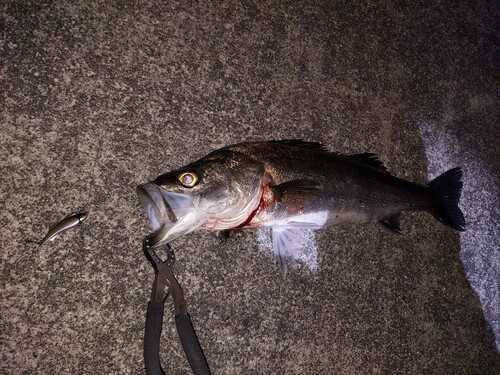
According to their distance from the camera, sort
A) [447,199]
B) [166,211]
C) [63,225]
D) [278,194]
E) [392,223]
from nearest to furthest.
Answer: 1. [166,211]
2. [63,225]
3. [278,194]
4. [392,223]
5. [447,199]

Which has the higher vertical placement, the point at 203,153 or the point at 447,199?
the point at 203,153

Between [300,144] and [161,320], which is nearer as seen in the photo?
[161,320]

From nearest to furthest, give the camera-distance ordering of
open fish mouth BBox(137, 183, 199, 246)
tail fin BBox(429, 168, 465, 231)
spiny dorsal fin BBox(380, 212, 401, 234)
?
open fish mouth BBox(137, 183, 199, 246)
spiny dorsal fin BBox(380, 212, 401, 234)
tail fin BBox(429, 168, 465, 231)

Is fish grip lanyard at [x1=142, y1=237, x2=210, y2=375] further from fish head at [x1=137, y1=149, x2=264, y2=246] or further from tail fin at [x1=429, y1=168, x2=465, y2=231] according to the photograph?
tail fin at [x1=429, y1=168, x2=465, y2=231]

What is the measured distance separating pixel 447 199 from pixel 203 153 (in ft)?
7.23

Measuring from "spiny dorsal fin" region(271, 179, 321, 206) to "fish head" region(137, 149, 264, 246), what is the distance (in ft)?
0.45

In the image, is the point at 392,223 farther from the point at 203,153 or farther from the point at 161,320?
the point at 161,320

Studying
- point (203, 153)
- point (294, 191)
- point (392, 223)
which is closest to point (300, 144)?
point (294, 191)

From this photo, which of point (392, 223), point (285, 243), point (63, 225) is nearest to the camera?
point (63, 225)

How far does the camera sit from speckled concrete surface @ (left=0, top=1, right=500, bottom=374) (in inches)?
85.8

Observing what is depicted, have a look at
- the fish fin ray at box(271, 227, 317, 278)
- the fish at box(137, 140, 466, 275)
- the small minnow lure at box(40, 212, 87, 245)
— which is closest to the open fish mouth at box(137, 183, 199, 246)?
the fish at box(137, 140, 466, 275)

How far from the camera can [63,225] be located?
2.12m

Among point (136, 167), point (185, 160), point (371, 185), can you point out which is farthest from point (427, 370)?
point (136, 167)

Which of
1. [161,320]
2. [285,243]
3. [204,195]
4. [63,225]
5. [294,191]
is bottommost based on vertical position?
[161,320]
